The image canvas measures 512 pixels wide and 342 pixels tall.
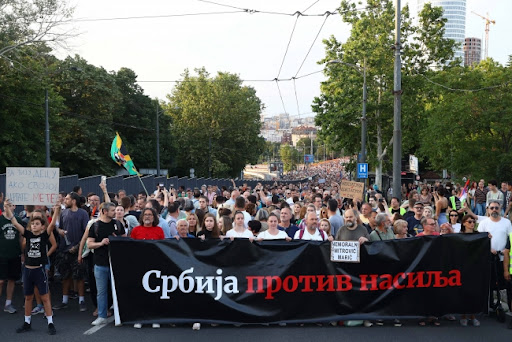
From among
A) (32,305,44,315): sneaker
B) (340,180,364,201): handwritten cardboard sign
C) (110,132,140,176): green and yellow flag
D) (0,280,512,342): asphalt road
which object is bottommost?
(0,280,512,342): asphalt road

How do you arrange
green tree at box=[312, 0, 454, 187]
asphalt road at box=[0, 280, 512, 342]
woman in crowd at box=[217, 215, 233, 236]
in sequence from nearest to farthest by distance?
asphalt road at box=[0, 280, 512, 342] → woman in crowd at box=[217, 215, 233, 236] → green tree at box=[312, 0, 454, 187]

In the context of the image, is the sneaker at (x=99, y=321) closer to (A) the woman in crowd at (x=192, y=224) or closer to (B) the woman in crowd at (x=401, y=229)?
(A) the woman in crowd at (x=192, y=224)

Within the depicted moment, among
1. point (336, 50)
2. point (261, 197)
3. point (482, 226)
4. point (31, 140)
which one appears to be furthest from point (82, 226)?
point (336, 50)

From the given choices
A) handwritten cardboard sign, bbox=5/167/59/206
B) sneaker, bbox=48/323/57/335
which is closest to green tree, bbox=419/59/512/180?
handwritten cardboard sign, bbox=5/167/59/206

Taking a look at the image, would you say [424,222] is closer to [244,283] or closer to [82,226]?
[244,283]

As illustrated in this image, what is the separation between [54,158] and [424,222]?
40.1 metres

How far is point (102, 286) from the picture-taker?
323 inches

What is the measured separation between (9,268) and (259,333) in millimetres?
3826

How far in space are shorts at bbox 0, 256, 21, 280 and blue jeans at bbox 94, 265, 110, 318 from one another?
60.0 inches

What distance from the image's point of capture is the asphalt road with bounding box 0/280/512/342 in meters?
7.53

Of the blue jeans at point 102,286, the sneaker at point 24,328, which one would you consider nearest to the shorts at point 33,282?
the sneaker at point 24,328

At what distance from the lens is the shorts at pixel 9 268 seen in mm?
8836

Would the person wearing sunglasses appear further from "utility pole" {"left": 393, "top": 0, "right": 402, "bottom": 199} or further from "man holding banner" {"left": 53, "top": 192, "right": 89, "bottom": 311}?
"utility pole" {"left": 393, "top": 0, "right": 402, "bottom": 199}

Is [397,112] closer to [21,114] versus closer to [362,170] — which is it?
[362,170]
